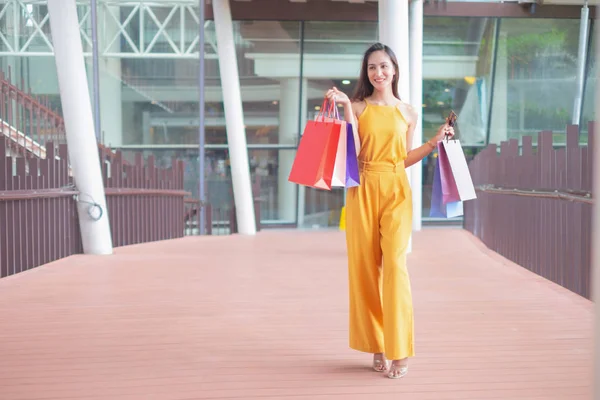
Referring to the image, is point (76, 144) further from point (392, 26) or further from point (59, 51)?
point (392, 26)

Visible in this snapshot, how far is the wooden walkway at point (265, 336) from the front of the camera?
148 inches

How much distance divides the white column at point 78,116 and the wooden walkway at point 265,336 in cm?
115

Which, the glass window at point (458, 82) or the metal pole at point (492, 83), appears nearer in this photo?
the metal pole at point (492, 83)

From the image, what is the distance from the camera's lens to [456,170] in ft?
13.4

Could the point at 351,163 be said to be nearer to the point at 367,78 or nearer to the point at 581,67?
the point at 367,78

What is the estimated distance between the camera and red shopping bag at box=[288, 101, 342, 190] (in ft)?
12.6

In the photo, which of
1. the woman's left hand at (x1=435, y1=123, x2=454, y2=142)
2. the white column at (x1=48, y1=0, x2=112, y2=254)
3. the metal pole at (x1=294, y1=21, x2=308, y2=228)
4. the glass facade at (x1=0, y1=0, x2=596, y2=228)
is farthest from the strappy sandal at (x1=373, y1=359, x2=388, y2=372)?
the metal pole at (x1=294, y1=21, x2=308, y2=228)

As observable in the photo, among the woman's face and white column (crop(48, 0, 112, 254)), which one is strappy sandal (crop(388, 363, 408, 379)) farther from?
white column (crop(48, 0, 112, 254))

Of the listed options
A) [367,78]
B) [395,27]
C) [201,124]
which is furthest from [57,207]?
[201,124]

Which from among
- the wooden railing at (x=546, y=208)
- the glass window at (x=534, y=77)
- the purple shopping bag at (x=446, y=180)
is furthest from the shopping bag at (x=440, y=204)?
the glass window at (x=534, y=77)

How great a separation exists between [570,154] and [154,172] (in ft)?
29.2

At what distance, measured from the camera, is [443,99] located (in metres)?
20.9

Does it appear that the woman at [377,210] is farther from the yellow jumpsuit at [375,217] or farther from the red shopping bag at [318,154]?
the red shopping bag at [318,154]

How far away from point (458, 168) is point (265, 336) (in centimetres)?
176
